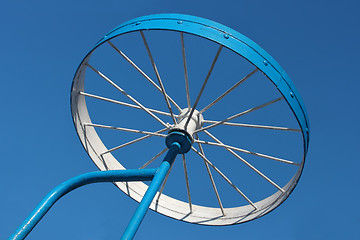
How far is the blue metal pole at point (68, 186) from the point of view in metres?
12.0

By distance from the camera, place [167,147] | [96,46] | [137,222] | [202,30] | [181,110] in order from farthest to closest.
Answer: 1. [181,110]
2. [167,147]
3. [96,46]
4. [202,30]
5. [137,222]

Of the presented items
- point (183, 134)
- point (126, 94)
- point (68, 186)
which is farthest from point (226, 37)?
point (68, 186)

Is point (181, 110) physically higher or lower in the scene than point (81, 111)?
higher

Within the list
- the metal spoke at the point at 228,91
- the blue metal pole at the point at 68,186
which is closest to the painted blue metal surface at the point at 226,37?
the metal spoke at the point at 228,91

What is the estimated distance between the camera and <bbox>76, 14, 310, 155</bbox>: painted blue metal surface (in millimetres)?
15016

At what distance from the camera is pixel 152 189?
49.7 feet

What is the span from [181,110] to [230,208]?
495 centimetres

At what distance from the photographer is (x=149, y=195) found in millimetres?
14898

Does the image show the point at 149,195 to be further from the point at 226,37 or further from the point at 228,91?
the point at 226,37

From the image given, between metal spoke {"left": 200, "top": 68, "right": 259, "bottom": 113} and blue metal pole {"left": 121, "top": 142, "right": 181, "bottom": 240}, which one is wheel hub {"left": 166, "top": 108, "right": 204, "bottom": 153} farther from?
metal spoke {"left": 200, "top": 68, "right": 259, "bottom": 113}

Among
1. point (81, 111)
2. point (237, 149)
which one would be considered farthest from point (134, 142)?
point (237, 149)

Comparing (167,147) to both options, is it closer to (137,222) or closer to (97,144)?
(97,144)

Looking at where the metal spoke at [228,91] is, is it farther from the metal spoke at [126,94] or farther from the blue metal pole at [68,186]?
the blue metal pole at [68,186]

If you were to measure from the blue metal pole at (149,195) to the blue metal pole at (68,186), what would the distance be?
333 mm
